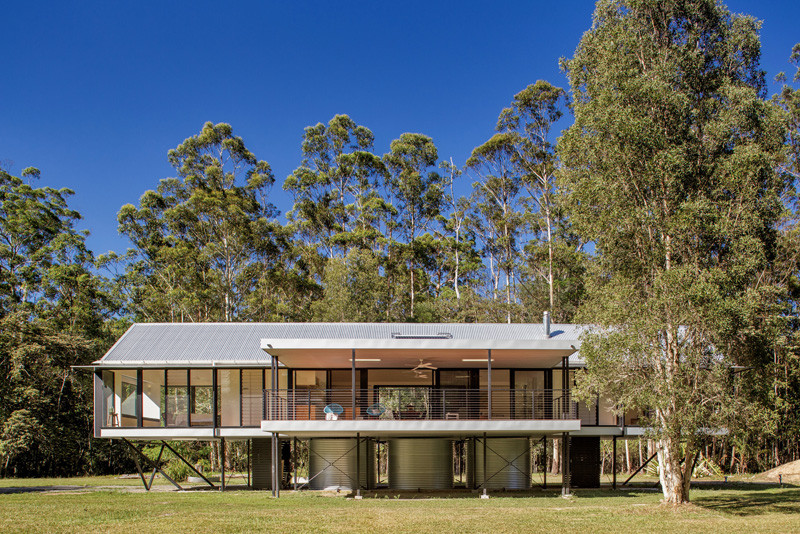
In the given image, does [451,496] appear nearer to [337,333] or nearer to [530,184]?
[337,333]

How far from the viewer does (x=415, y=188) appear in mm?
43500

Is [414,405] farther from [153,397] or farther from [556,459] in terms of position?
[556,459]

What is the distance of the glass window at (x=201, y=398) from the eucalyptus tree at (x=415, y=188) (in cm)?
2058

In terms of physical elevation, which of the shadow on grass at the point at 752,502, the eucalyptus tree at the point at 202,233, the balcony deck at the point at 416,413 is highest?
the eucalyptus tree at the point at 202,233

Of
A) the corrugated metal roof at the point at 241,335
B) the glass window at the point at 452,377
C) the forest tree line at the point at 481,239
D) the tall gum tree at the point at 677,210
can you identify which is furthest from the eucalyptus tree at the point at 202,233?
the tall gum tree at the point at 677,210

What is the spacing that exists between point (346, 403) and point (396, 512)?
22.4 ft

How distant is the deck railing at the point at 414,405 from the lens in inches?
796

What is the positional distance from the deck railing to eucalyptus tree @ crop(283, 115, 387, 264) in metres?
20.8

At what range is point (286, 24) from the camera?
91.8 feet

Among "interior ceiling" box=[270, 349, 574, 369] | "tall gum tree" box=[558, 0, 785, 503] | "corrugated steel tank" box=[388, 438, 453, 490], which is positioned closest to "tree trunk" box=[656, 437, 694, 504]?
"tall gum tree" box=[558, 0, 785, 503]

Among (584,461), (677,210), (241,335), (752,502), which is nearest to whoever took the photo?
(677,210)

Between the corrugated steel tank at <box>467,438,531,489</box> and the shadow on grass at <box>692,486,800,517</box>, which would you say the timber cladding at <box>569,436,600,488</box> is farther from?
the shadow on grass at <box>692,486,800,517</box>

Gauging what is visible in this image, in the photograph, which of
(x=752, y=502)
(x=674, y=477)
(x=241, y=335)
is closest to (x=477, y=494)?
(x=674, y=477)

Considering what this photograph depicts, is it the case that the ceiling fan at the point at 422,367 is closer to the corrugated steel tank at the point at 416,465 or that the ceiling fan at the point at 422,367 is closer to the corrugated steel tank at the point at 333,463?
the corrugated steel tank at the point at 416,465
